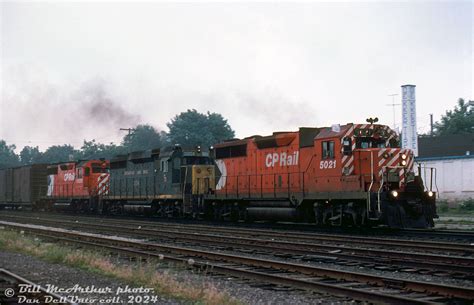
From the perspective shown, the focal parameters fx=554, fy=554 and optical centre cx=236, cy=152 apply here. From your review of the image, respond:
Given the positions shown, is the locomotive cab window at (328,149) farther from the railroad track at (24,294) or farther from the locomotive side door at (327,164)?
the railroad track at (24,294)

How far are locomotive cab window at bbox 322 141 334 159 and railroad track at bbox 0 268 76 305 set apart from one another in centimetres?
1201

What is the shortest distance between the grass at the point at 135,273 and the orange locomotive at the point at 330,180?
26.9 ft

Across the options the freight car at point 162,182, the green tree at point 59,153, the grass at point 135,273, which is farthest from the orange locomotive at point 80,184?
the green tree at point 59,153

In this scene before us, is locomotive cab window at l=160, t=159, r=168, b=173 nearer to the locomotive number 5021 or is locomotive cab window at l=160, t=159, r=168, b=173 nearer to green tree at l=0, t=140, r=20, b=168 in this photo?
the locomotive number 5021

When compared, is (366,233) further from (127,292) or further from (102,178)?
(102,178)

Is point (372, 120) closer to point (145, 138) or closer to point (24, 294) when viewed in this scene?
point (24, 294)

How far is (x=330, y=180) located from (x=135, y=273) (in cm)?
1019

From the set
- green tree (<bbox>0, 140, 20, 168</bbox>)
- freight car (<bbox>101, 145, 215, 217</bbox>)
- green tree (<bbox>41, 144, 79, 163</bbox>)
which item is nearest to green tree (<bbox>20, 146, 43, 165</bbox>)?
green tree (<bbox>0, 140, 20, 168</bbox>)

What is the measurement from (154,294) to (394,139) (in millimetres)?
12404

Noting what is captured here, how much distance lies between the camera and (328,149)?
1905 cm

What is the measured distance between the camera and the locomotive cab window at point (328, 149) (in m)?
18.9

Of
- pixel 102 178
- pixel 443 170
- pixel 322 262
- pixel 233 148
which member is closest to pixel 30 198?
pixel 102 178

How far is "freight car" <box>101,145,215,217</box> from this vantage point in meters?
26.7

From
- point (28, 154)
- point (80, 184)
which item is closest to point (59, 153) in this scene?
point (28, 154)
